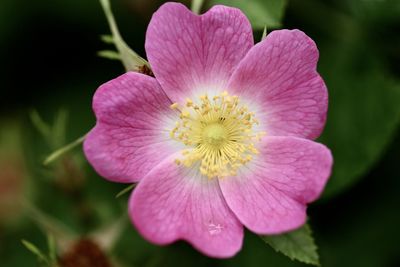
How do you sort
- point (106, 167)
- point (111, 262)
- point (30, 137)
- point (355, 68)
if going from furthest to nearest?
point (30, 137) < point (355, 68) < point (111, 262) < point (106, 167)

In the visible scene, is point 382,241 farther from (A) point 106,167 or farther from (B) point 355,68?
(A) point 106,167

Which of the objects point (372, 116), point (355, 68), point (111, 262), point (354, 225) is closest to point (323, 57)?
point (355, 68)

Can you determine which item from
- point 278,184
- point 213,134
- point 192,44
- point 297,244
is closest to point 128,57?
point 192,44

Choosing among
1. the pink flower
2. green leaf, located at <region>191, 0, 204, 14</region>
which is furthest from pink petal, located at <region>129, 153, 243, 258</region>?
green leaf, located at <region>191, 0, 204, 14</region>

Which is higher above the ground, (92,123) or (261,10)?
(261,10)

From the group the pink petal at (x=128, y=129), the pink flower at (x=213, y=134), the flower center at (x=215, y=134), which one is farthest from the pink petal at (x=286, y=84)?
the pink petal at (x=128, y=129)

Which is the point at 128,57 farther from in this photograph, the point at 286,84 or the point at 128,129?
the point at 286,84
